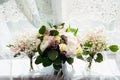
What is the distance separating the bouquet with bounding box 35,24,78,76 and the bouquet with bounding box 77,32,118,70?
0.08 meters

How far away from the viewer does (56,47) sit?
128 cm

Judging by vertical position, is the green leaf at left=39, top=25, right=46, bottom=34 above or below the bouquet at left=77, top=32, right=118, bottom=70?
above

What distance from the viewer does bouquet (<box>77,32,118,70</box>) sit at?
129cm

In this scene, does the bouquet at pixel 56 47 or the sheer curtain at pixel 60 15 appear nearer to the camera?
the bouquet at pixel 56 47

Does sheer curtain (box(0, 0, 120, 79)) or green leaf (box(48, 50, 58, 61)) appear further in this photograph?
sheer curtain (box(0, 0, 120, 79))

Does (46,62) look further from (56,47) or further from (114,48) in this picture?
(114,48)

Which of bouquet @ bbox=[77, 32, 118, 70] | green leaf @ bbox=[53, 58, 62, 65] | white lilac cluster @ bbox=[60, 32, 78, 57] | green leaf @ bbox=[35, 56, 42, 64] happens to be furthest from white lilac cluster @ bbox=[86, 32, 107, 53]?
green leaf @ bbox=[35, 56, 42, 64]

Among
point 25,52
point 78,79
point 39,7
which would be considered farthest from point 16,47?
point 78,79

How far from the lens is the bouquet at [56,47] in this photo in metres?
1.25

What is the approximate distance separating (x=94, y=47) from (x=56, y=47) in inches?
9.2

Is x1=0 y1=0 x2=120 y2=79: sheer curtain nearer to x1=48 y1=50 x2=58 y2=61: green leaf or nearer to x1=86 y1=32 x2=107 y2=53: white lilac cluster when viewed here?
x1=86 y1=32 x2=107 y2=53: white lilac cluster

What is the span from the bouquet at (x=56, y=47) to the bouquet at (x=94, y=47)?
8 centimetres

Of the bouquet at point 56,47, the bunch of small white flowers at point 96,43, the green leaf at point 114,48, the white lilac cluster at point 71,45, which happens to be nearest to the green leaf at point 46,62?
the bouquet at point 56,47

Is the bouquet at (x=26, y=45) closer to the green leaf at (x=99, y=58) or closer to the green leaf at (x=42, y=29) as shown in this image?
the green leaf at (x=42, y=29)
